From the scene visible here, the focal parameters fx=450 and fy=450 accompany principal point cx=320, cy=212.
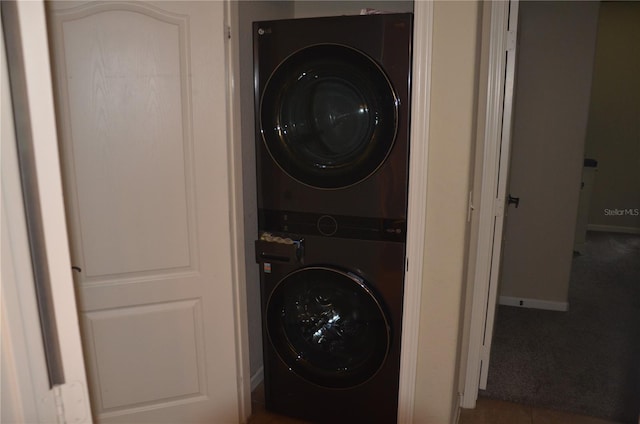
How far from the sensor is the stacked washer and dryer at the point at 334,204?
169 centimetres

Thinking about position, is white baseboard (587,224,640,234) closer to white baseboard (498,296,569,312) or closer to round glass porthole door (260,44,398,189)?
white baseboard (498,296,569,312)

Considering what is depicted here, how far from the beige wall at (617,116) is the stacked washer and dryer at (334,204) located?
4.72m

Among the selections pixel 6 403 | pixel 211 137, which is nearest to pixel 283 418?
pixel 211 137

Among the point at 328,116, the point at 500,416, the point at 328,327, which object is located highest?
the point at 328,116

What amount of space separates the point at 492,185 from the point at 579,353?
5.12ft

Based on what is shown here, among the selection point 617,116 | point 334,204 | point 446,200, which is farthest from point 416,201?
point 617,116

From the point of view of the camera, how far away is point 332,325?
1978 millimetres

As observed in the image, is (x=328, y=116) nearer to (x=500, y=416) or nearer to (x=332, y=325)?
(x=332, y=325)

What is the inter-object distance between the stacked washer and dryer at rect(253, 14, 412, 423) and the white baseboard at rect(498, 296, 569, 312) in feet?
6.58

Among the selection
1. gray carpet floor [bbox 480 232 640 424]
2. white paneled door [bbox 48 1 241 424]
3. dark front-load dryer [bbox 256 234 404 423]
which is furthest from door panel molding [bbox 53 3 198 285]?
gray carpet floor [bbox 480 232 640 424]

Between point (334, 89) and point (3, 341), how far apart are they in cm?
141

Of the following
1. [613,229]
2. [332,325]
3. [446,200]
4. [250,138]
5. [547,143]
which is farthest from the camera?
[613,229]

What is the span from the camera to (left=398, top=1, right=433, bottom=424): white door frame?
61.9 inches

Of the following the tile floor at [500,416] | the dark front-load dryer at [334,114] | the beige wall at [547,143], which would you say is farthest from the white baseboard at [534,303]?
the dark front-load dryer at [334,114]
